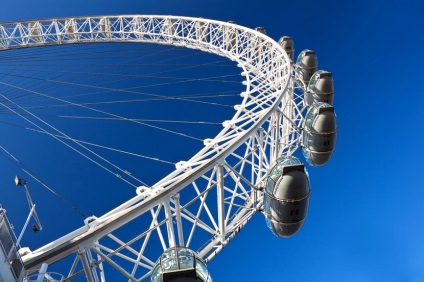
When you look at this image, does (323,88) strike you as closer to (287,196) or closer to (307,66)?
(307,66)

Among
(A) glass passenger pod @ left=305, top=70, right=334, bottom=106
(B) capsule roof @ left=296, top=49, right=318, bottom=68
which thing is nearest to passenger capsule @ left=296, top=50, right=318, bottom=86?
(B) capsule roof @ left=296, top=49, right=318, bottom=68

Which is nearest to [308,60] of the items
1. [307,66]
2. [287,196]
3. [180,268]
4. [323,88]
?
[307,66]

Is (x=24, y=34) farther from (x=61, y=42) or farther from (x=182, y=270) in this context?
(x=182, y=270)

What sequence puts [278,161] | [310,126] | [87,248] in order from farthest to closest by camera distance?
[310,126] < [278,161] < [87,248]

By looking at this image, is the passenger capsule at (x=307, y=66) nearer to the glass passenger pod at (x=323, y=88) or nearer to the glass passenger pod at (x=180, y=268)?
the glass passenger pod at (x=323, y=88)

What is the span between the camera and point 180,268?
8867mm

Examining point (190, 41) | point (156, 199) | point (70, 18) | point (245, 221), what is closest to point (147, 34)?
point (190, 41)

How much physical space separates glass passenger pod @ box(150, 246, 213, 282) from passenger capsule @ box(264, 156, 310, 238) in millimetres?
3793

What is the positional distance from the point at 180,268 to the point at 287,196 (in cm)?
449

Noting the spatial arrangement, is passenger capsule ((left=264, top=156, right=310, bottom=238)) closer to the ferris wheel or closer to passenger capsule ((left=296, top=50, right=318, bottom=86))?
the ferris wheel

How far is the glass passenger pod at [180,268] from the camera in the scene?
855 cm

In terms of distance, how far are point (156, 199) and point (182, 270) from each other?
2.17m

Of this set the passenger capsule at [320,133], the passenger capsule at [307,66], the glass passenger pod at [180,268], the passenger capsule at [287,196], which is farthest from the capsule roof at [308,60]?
the glass passenger pod at [180,268]

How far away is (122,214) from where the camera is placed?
31.8ft
